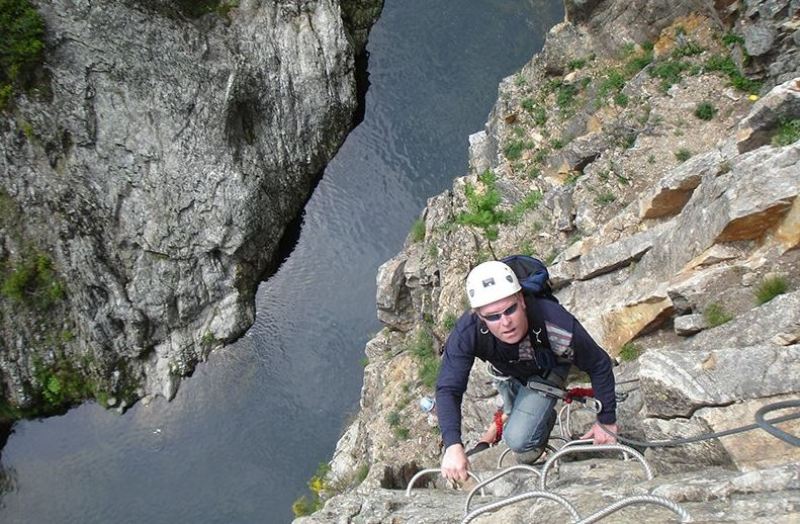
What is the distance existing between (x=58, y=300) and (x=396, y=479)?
14.7 meters

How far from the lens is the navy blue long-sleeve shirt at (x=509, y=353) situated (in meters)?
4.80

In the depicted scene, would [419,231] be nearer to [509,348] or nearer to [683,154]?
[683,154]

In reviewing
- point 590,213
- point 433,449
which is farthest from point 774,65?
point 433,449

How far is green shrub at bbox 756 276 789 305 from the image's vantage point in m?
6.27

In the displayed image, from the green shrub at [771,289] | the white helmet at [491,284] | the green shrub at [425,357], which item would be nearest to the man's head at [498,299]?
the white helmet at [491,284]

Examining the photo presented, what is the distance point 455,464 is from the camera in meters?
4.82

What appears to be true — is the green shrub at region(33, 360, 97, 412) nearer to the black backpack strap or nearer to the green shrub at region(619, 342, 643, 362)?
the green shrub at region(619, 342, 643, 362)

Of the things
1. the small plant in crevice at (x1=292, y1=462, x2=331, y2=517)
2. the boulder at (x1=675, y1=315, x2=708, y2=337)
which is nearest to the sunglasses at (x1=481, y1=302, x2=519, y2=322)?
the boulder at (x1=675, y1=315, x2=708, y2=337)

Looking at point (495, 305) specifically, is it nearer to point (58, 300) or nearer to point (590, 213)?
point (590, 213)

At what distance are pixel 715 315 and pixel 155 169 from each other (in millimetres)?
17346

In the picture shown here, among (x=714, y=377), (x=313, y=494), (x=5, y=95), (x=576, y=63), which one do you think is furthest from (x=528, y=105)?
(x=5, y=95)

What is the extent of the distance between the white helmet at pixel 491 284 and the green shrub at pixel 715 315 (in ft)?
10.9

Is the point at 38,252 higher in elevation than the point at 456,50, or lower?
lower

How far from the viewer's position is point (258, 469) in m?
18.7
